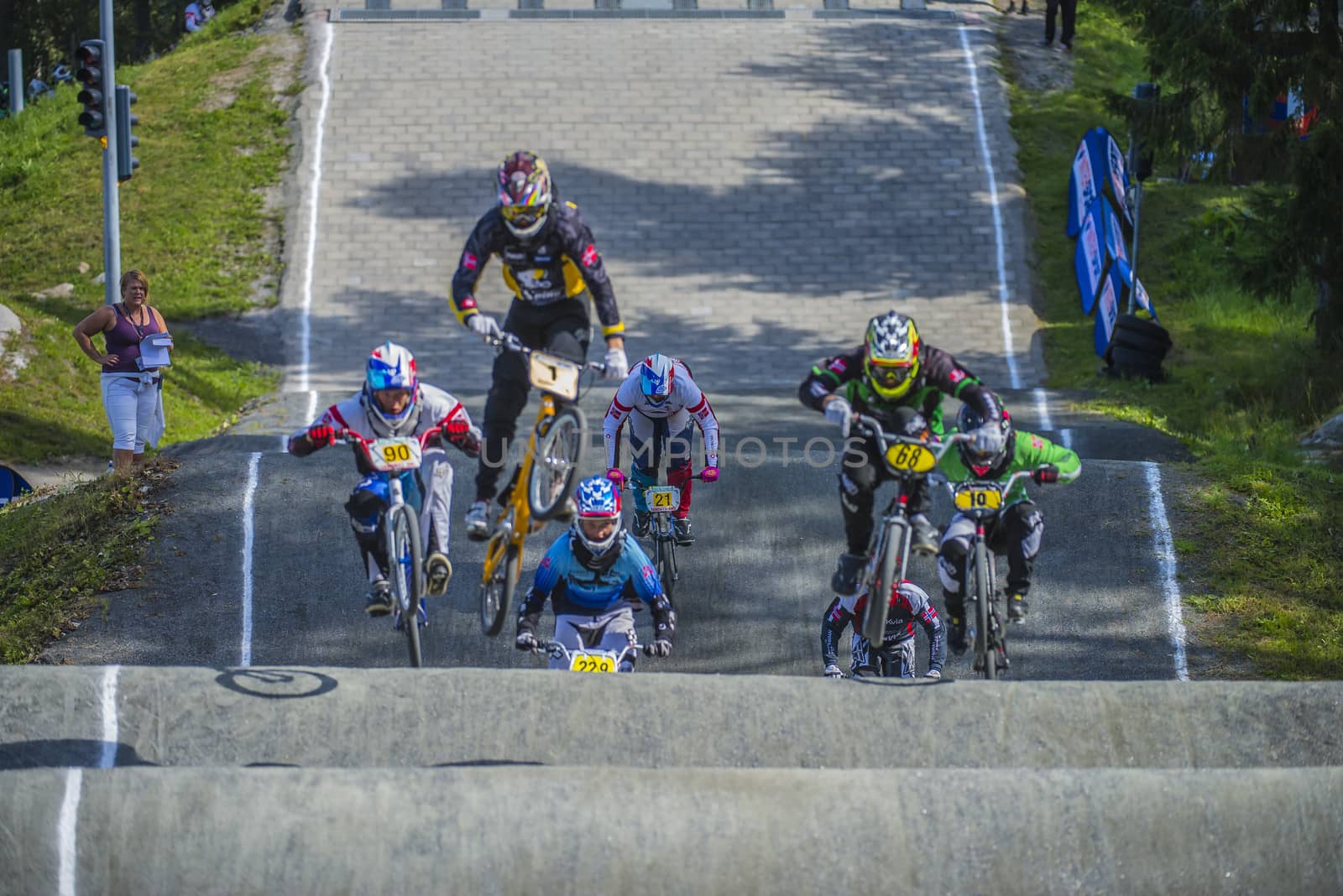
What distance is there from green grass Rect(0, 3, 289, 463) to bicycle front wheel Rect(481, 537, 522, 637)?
30.2 feet

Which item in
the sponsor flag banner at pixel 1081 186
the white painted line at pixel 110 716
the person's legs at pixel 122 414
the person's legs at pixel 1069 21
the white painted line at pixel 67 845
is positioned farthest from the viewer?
the person's legs at pixel 1069 21

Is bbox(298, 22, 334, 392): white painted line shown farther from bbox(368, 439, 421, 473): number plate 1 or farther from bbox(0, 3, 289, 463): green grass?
bbox(368, 439, 421, 473): number plate 1

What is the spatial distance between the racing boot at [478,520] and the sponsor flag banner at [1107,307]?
41.3ft

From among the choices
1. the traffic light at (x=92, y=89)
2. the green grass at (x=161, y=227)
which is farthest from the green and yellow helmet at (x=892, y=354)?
the traffic light at (x=92, y=89)

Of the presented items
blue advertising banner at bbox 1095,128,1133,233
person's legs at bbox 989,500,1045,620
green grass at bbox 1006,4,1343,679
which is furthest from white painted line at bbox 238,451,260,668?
blue advertising banner at bbox 1095,128,1133,233

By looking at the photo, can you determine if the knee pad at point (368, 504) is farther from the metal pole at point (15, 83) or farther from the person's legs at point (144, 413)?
the metal pole at point (15, 83)

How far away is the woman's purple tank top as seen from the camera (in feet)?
49.4

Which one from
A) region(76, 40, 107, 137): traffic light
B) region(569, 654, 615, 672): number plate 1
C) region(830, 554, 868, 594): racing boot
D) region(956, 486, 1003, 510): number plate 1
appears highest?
region(76, 40, 107, 137): traffic light

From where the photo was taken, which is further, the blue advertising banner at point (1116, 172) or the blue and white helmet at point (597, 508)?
the blue advertising banner at point (1116, 172)

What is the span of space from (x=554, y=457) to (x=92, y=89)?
12.3m

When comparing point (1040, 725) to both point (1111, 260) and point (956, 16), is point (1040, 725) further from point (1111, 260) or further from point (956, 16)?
point (956, 16)

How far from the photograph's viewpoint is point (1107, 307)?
21.9 metres

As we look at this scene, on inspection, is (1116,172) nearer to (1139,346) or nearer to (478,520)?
(1139,346)

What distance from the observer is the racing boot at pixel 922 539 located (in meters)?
10.5
